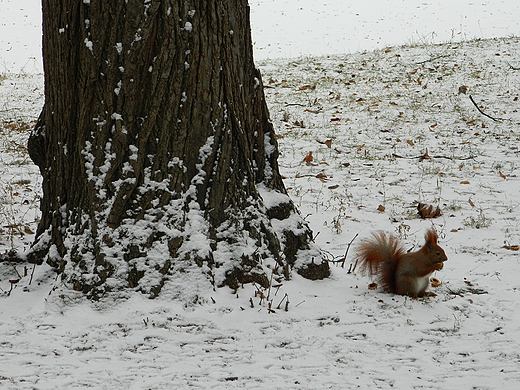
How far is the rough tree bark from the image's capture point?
2906 mm

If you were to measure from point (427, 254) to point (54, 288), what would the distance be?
223 cm

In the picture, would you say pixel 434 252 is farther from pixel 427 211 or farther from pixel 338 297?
pixel 427 211

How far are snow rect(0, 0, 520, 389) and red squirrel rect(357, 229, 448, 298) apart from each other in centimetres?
9

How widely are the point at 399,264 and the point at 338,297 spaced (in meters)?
0.44

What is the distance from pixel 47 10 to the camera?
3.10 meters

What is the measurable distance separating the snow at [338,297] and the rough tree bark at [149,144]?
10 cm

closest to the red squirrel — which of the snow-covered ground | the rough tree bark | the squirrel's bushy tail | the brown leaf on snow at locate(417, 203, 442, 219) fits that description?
the squirrel's bushy tail

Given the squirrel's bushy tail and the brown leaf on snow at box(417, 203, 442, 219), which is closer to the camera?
the squirrel's bushy tail

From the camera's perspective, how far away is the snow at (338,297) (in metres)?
2.55

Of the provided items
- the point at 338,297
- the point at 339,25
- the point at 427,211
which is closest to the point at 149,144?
the point at 338,297

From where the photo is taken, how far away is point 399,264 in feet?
10.8

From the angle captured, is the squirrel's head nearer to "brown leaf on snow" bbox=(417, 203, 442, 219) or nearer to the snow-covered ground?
"brown leaf on snow" bbox=(417, 203, 442, 219)

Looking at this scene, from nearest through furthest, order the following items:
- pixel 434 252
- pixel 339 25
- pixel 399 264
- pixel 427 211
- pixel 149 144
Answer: pixel 149 144
pixel 434 252
pixel 399 264
pixel 427 211
pixel 339 25

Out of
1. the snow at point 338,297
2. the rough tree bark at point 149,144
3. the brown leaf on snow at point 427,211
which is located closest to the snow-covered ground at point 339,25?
the snow at point 338,297
